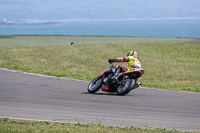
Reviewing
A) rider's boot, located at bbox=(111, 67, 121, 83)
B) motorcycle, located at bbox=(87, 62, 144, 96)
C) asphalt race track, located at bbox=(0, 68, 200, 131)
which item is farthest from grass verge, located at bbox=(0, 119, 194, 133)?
rider's boot, located at bbox=(111, 67, 121, 83)

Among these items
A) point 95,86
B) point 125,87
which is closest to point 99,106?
point 125,87

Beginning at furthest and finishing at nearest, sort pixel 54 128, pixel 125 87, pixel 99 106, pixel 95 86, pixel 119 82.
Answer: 1. pixel 95 86
2. pixel 119 82
3. pixel 125 87
4. pixel 99 106
5. pixel 54 128

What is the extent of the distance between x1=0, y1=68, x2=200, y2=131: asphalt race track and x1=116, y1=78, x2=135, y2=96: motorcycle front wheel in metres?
0.21

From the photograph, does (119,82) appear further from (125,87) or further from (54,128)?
(54,128)

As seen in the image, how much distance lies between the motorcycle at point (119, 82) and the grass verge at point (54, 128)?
441 cm

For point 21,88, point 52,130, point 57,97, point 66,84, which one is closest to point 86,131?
point 52,130

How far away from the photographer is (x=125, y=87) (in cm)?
1269

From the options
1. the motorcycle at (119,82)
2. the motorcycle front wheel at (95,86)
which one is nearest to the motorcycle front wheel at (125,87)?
the motorcycle at (119,82)

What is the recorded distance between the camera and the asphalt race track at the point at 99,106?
905 centimetres

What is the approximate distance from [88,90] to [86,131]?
5951mm

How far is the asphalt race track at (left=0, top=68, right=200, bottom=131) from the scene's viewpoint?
29.7 ft

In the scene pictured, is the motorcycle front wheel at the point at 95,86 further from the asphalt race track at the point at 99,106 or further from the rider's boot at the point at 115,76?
the rider's boot at the point at 115,76

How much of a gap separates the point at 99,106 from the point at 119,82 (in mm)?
2531

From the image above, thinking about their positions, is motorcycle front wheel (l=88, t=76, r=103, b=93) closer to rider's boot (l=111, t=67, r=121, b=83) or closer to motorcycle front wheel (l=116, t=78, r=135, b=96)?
rider's boot (l=111, t=67, r=121, b=83)
